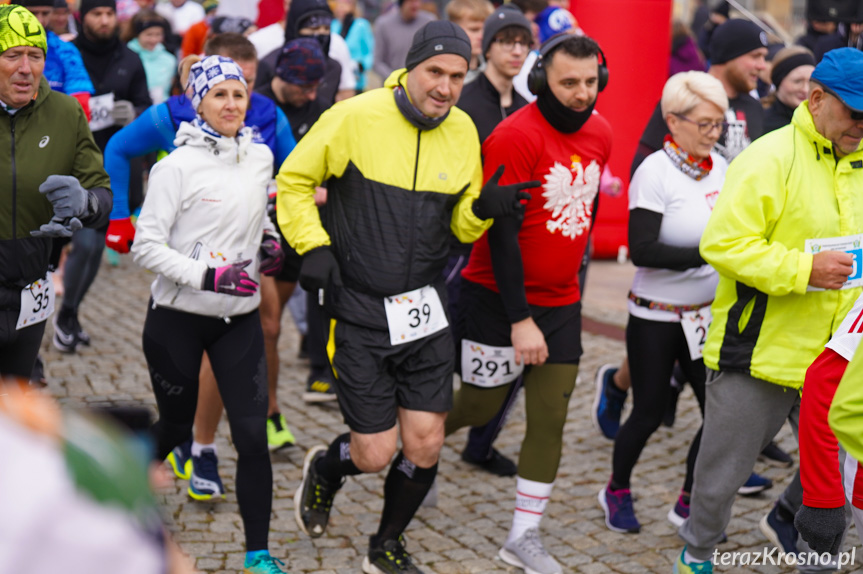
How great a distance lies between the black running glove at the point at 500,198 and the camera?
3877 mm

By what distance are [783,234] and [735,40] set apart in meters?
2.09

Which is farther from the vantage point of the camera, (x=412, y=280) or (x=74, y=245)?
(x=74, y=245)

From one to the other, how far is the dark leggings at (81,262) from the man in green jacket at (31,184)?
2898 millimetres

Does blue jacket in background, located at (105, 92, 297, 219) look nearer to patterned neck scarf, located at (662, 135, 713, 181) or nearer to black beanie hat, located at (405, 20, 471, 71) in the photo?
black beanie hat, located at (405, 20, 471, 71)

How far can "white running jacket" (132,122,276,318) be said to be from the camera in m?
3.82

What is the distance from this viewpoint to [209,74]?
155 inches

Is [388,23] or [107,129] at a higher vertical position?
[388,23]

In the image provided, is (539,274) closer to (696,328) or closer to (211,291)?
(696,328)

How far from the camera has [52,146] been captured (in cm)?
386

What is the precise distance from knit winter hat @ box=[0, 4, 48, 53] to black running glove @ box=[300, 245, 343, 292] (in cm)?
128

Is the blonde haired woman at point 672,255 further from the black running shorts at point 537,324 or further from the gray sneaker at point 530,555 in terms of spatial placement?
the gray sneaker at point 530,555

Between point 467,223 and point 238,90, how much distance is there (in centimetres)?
105

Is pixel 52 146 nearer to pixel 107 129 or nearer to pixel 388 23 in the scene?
pixel 107 129

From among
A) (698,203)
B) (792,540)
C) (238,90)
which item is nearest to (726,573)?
(792,540)
